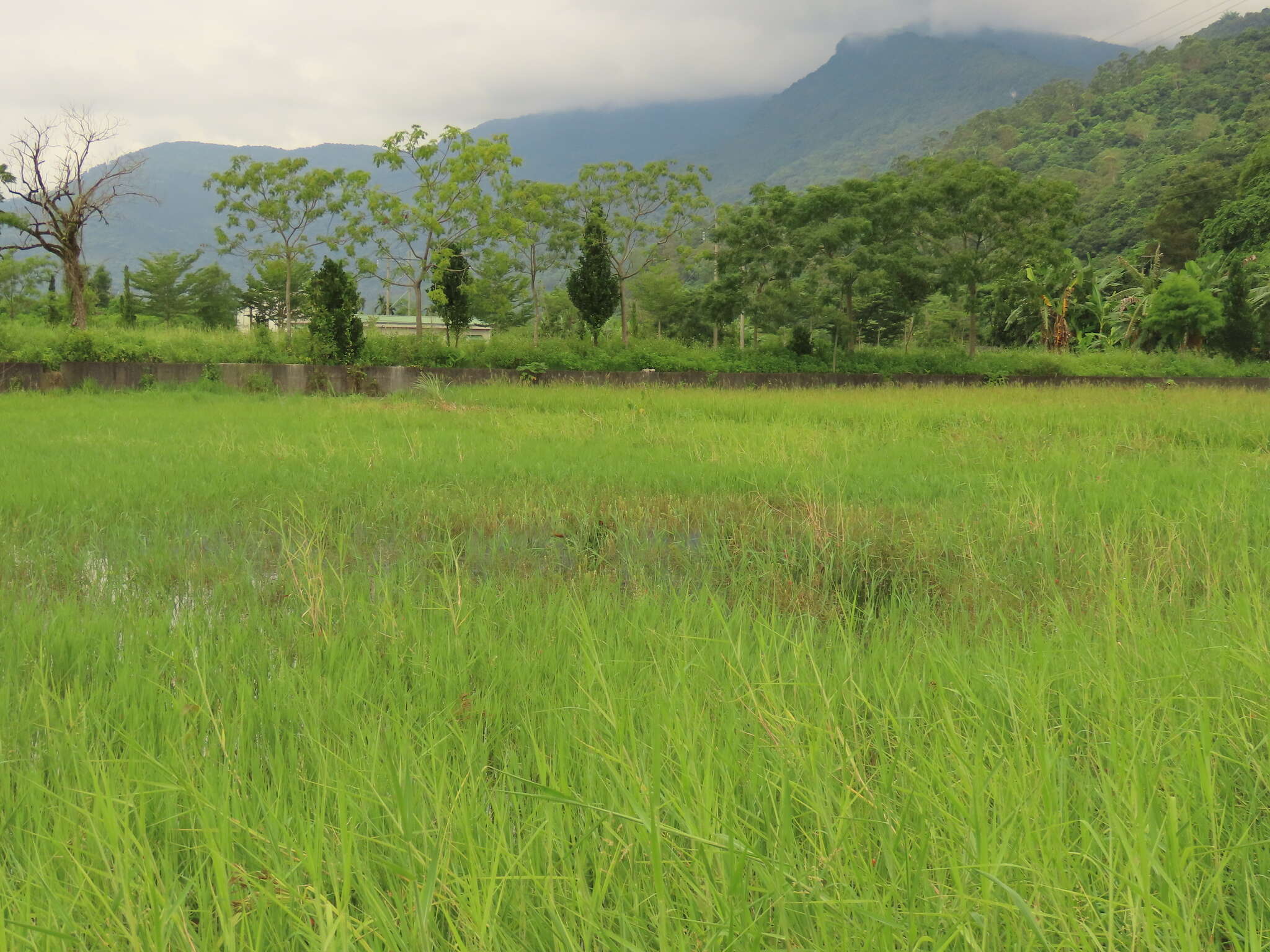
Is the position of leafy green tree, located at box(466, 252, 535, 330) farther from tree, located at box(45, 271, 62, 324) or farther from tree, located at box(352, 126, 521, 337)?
tree, located at box(45, 271, 62, 324)

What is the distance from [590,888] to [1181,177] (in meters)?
52.9

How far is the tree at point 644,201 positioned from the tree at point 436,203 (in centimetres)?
491

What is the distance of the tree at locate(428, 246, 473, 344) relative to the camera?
26156 mm

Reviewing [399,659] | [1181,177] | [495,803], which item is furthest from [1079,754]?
[1181,177]

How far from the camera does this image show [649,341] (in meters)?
27.4

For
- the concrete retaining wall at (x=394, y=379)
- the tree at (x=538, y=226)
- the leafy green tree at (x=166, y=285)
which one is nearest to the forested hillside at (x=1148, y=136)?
the concrete retaining wall at (x=394, y=379)

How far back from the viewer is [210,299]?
2099 inches

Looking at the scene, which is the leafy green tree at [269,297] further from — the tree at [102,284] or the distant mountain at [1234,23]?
the distant mountain at [1234,23]

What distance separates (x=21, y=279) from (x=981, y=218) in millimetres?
54949

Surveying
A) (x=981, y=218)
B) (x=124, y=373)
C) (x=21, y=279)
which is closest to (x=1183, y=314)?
(x=981, y=218)

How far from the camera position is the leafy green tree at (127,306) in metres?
36.0

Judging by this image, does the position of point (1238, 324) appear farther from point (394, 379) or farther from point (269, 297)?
point (269, 297)

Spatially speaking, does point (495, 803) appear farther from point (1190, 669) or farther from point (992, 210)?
point (992, 210)

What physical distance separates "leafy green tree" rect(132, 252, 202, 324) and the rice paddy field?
172 ft
